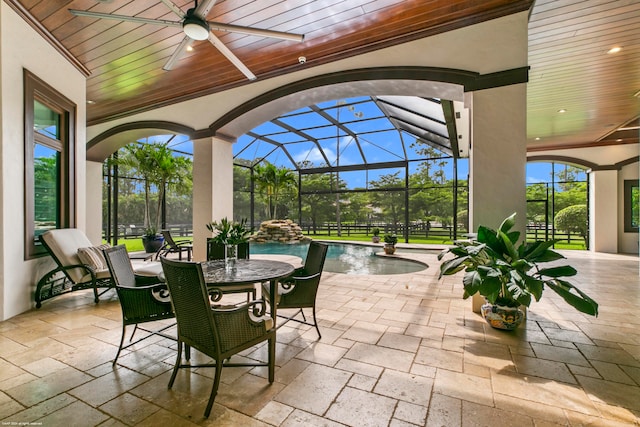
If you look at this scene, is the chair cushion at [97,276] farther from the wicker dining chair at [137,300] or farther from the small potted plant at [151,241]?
the small potted plant at [151,241]

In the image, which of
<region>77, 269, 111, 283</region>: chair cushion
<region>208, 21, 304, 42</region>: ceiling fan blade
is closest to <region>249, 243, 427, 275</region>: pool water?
<region>77, 269, 111, 283</region>: chair cushion

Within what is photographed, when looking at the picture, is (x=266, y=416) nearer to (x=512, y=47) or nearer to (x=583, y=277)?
(x=512, y=47)

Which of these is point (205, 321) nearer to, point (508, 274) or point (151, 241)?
point (508, 274)

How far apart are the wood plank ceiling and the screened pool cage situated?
14.1ft

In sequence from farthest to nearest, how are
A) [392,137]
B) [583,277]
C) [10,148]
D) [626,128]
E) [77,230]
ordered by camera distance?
[392,137]
[626,128]
[583,277]
[77,230]
[10,148]

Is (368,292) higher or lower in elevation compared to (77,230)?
lower

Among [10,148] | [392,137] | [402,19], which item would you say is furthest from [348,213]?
[10,148]

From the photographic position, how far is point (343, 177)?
50.0 ft

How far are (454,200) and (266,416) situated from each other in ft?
39.6

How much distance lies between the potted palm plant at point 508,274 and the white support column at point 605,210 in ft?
29.9

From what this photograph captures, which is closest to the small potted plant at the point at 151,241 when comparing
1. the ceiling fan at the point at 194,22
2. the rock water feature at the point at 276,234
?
the rock water feature at the point at 276,234

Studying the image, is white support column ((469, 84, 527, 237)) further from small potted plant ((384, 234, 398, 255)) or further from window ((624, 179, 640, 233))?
window ((624, 179, 640, 233))

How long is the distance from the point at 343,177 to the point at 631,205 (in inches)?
→ 413

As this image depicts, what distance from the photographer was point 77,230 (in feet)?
14.2
